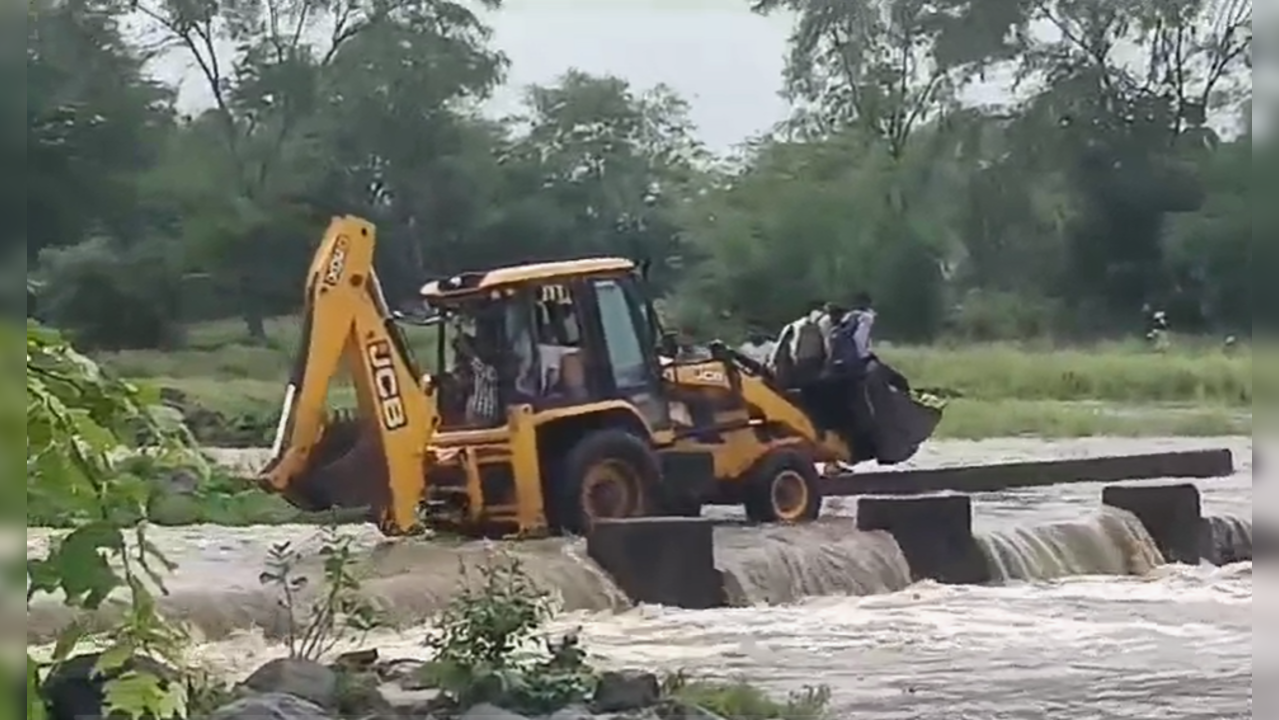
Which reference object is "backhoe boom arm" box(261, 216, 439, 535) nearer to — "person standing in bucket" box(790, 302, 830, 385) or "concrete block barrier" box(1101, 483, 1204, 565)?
"person standing in bucket" box(790, 302, 830, 385)

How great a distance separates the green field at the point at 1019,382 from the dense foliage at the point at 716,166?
4 centimetres

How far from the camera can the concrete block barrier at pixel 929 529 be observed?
303 centimetres

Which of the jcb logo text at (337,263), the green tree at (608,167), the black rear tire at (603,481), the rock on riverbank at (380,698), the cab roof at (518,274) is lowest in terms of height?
the rock on riverbank at (380,698)

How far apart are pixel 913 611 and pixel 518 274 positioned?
0.83 m

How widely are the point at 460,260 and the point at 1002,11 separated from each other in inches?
36.4

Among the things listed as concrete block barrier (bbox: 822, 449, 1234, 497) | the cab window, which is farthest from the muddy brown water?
the cab window

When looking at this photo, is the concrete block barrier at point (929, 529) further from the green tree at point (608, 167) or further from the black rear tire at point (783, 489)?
the green tree at point (608, 167)

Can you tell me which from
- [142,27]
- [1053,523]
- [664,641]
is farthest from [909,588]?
[142,27]

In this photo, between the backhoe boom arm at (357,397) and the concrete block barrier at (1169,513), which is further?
the concrete block barrier at (1169,513)

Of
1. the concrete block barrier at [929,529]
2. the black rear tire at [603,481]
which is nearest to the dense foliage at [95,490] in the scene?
the black rear tire at [603,481]

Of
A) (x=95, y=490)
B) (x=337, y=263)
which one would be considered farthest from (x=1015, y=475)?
(x=95, y=490)

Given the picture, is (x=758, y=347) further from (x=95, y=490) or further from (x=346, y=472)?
(x=95, y=490)

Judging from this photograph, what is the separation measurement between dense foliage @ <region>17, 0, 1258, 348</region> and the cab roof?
2cm

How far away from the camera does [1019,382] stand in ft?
9.57
